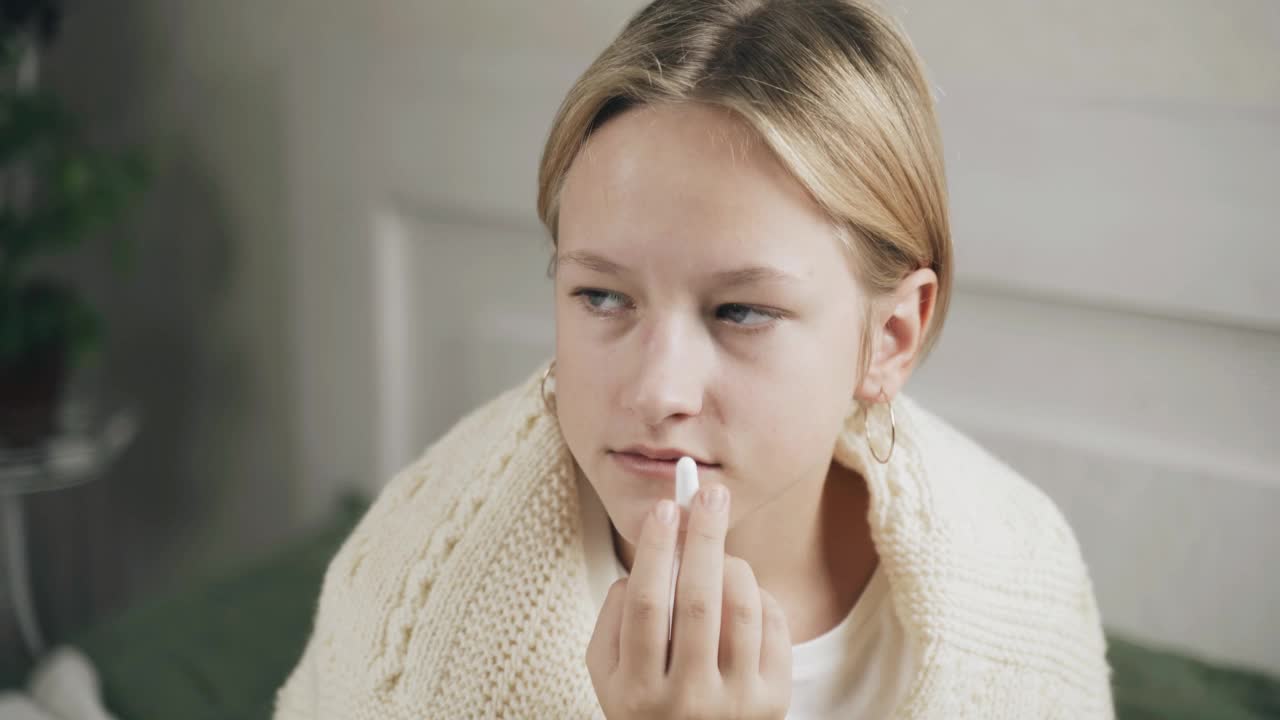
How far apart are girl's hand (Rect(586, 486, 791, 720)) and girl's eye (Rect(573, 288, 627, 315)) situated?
14cm

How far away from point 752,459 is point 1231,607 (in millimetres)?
826

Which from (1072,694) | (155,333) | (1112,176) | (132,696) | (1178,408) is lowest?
(132,696)

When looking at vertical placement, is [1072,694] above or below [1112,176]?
below

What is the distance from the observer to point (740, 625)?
772 mm

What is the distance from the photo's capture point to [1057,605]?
1.03 meters

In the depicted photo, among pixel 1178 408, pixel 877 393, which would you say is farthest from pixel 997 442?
pixel 877 393

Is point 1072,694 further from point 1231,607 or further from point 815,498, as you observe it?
point 1231,607

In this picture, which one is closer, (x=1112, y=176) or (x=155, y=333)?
(x=1112, y=176)

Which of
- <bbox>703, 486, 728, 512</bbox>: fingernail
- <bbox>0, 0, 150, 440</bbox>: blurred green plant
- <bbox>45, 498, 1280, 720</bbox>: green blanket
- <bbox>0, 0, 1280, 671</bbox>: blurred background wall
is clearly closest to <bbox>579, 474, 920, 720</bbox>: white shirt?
<bbox>703, 486, 728, 512</bbox>: fingernail

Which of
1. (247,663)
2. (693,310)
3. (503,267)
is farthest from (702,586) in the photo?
(503,267)

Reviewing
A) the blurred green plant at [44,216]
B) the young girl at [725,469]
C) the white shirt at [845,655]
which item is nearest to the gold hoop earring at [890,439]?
the young girl at [725,469]

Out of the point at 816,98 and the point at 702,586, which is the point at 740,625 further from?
the point at 816,98

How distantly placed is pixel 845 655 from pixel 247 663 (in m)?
0.81

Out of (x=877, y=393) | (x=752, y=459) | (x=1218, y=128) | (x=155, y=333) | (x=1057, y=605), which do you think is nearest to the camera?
(x=752, y=459)
